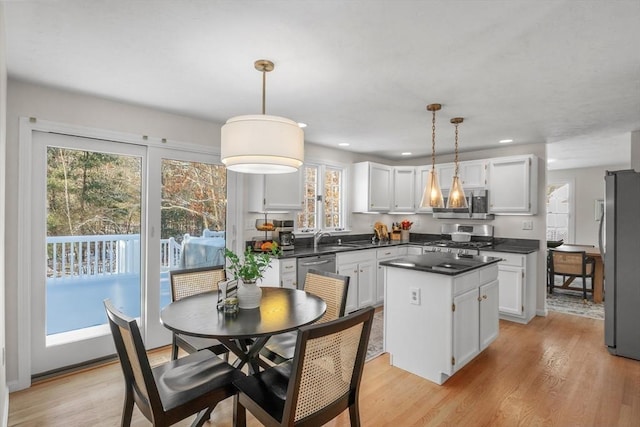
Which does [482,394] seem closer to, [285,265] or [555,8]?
[285,265]

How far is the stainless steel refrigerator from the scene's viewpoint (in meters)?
3.14

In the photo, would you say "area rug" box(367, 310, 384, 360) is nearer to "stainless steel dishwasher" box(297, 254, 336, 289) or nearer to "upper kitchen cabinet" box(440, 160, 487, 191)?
"stainless steel dishwasher" box(297, 254, 336, 289)

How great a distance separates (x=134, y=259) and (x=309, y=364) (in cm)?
249

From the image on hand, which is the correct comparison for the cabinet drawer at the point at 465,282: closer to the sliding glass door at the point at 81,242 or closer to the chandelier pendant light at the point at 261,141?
the chandelier pendant light at the point at 261,141

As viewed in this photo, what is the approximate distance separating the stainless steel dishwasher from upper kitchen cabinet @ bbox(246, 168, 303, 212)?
702 millimetres

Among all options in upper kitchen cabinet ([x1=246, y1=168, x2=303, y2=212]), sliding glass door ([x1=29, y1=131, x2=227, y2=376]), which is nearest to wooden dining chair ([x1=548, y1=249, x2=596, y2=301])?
upper kitchen cabinet ([x1=246, y1=168, x2=303, y2=212])

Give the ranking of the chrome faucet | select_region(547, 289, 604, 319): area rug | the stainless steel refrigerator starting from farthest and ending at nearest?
1. the chrome faucet
2. select_region(547, 289, 604, 319): area rug
3. the stainless steel refrigerator

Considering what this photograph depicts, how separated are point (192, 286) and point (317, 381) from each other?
1.61 m

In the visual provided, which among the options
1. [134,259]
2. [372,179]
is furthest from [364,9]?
[372,179]

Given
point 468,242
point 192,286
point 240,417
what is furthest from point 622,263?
point 192,286

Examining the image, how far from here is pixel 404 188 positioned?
559 centimetres

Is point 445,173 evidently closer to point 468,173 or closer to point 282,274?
point 468,173

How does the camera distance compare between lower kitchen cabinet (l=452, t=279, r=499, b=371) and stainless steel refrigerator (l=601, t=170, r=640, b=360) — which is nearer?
Result: lower kitchen cabinet (l=452, t=279, r=499, b=371)

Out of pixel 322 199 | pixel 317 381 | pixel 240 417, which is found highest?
pixel 322 199
